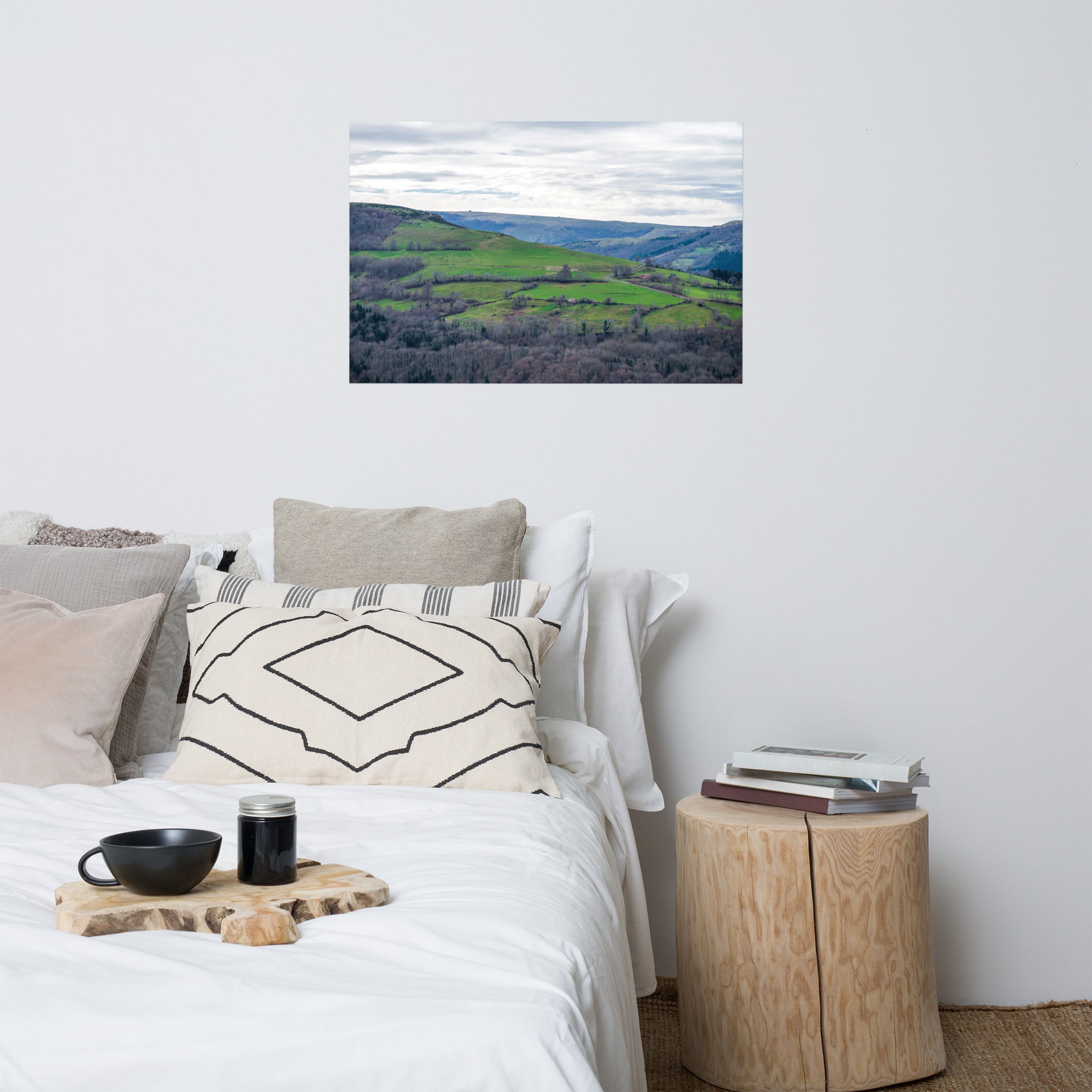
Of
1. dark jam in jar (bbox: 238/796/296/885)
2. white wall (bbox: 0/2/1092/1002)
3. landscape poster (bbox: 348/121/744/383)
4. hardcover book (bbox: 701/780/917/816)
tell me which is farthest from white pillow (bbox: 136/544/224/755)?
hardcover book (bbox: 701/780/917/816)

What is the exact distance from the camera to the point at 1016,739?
229 centimetres

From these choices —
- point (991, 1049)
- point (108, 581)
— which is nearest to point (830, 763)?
point (991, 1049)

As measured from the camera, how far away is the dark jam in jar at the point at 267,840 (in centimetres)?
99

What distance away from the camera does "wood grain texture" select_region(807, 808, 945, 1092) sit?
5.55ft

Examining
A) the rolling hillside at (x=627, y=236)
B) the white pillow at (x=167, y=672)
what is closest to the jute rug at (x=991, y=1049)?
the white pillow at (x=167, y=672)

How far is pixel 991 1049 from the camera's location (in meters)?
2.04

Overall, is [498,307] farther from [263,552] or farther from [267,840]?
[267,840]

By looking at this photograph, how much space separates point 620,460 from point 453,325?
0.49m

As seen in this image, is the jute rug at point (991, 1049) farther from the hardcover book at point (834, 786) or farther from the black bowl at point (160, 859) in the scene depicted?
the black bowl at point (160, 859)

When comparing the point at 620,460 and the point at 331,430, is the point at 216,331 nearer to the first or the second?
the point at 331,430

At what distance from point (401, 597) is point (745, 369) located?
1012mm

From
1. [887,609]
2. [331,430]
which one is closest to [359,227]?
[331,430]

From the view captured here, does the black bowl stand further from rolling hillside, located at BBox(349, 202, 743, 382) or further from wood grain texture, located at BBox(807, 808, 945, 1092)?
rolling hillside, located at BBox(349, 202, 743, 382)

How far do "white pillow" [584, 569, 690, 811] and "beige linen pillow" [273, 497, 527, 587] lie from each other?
23 cm
